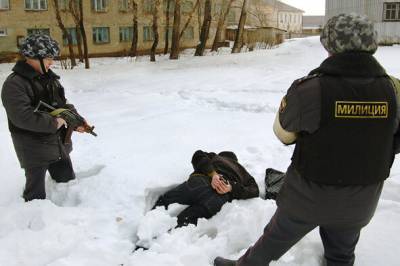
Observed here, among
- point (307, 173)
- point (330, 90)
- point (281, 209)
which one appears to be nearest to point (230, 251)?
point (281, 209)

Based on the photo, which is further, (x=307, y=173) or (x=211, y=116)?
(x=211, y=116)

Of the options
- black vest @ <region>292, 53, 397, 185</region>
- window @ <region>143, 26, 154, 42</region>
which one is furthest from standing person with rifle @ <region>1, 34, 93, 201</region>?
window @ <region>143, 26, 154, 42</region>

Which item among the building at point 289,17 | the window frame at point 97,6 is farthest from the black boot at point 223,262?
the building at point 289,17

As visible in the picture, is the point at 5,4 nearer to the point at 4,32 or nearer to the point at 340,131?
the point at 4,32

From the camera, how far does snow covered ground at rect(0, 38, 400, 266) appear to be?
314cm

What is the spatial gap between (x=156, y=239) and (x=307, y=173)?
5.19 ft

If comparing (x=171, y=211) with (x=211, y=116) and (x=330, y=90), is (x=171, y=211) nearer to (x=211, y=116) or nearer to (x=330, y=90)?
(x=330, y=90)

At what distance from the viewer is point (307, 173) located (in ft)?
7.37

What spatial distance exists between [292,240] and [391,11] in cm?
2738

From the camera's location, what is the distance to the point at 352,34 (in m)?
2.07

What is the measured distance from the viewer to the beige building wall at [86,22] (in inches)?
973

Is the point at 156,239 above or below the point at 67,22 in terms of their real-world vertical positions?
below

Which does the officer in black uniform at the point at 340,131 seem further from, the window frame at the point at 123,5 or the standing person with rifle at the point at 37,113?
the window frame at the point at 123,5

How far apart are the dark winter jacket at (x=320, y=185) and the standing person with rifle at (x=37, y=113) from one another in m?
2.13
